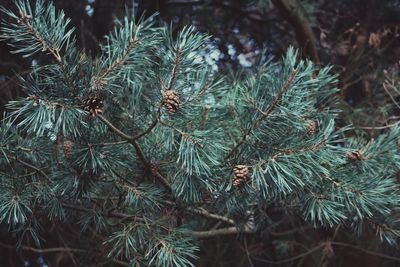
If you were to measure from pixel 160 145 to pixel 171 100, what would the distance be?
5.1 inches

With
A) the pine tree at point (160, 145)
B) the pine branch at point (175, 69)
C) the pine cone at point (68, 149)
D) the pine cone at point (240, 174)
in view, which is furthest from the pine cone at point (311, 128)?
the pine cone at point (68, 149)

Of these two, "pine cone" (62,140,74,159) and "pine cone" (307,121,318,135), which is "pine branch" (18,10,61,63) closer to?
"pine cone" (62,140,74,159)

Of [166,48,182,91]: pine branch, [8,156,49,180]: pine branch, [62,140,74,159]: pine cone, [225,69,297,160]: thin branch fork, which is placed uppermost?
[166,48,182,91]: pine branch

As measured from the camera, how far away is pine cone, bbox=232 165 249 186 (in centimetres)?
82

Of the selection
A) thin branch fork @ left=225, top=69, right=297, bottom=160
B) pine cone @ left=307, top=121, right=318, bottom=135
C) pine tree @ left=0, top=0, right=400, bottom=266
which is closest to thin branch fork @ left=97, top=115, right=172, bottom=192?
pine tree @ left=0, top=0, right=400, bottom=266

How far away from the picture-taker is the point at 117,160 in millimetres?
847

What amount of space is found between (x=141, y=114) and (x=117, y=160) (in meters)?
0.08

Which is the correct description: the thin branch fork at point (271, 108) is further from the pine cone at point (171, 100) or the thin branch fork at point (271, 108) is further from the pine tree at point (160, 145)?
the pine cone at point (171, 100)

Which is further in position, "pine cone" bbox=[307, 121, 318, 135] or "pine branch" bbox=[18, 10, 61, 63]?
"pine cone" bbox=[307, 121, 318, 135]

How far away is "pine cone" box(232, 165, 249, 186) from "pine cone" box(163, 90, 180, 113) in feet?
0.44

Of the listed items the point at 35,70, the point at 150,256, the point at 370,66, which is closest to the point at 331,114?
the point at 150,256

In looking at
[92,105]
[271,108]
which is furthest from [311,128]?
[92,105]

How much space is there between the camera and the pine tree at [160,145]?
732 mm

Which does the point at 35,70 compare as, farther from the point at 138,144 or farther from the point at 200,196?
the point at 200,196
